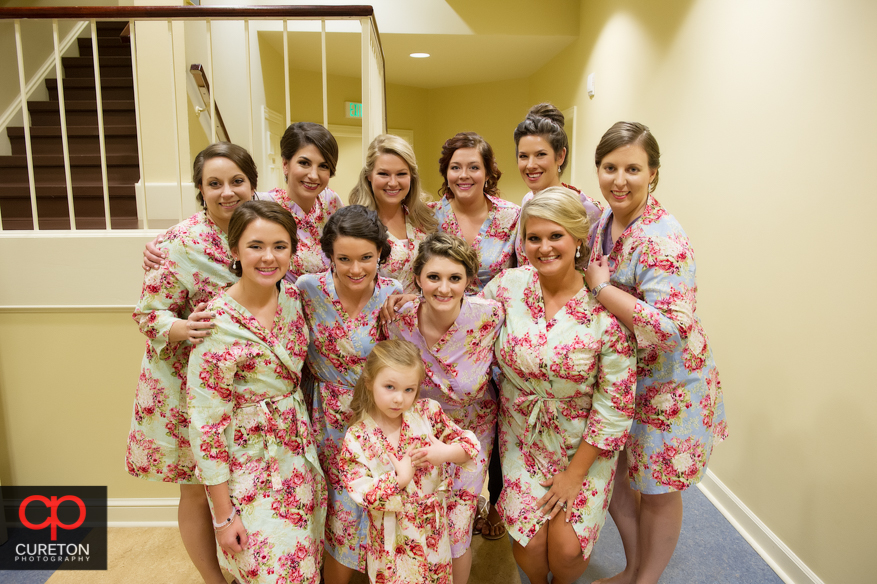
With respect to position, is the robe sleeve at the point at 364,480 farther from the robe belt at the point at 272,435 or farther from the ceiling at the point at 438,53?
the ceiling at the point at 438,53

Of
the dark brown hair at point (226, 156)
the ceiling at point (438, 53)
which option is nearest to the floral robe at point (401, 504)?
the dark brown hair at point (226, 156)

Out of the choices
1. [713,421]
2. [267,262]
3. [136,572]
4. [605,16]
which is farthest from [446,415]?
[605,16]

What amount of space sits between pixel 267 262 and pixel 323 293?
0.25 m

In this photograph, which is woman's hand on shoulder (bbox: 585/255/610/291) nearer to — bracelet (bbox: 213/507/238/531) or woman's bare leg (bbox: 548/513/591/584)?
woman's bare leg (bbox: 548/513/591/584)

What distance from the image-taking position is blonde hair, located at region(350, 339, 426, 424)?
59.7 inches

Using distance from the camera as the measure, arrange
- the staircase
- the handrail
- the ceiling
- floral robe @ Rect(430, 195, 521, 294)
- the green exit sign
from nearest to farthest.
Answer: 1. floral robe @ Rect(430, 195, 521, 294)
2. the handrail
3. the staircase
4. the ceiling
5. the green exit sign

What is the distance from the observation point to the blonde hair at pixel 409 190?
189 cm

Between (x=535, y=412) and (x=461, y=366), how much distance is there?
26cm

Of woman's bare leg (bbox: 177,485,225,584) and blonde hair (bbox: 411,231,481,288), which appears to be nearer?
blonde hair (bbox: 411,231,481,288)

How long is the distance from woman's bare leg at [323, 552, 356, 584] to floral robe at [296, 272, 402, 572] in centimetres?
4

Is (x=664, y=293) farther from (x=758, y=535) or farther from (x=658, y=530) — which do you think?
(x=758, y=535)

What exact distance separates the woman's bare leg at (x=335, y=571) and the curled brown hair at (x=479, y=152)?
1366 mm

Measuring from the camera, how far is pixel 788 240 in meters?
2.05

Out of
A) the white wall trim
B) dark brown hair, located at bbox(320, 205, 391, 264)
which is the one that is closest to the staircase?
the white wall trim
